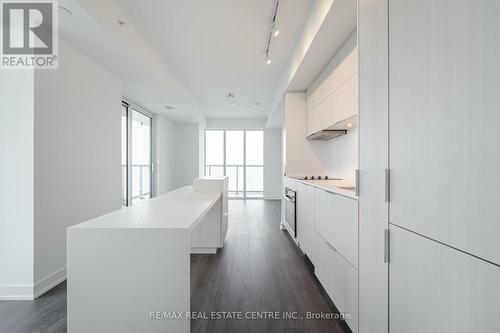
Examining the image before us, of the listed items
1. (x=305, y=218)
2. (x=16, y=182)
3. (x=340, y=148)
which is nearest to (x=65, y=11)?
(x=16, y=182)

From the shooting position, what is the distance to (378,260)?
1.25m

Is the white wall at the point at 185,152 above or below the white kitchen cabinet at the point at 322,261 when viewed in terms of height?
above

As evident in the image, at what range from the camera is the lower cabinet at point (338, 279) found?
1.55m

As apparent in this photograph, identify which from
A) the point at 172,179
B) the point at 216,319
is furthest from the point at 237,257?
the point at 172,179

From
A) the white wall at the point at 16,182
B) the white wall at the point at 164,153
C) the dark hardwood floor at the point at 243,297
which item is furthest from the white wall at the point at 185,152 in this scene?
the white wall at the point at 16,182

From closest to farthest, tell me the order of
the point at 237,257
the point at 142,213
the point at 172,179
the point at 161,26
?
the point at 142,213 → the point at 161,26 → the point at 237,257 → the point at 172,179

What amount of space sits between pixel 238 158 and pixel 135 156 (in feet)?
12.5

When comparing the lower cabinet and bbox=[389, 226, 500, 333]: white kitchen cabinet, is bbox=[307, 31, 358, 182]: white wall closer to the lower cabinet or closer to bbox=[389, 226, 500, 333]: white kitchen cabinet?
the lower cabinet

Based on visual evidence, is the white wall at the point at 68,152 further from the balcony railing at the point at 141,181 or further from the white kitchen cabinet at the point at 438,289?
the white kitchen cabinet at the point at 438,289

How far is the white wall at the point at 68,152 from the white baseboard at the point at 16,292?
0.20 ft

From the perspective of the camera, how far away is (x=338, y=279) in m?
1.80

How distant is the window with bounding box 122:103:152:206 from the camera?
4738mm

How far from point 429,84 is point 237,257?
2.66 m

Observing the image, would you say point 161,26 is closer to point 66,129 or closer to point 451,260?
point 66,129
